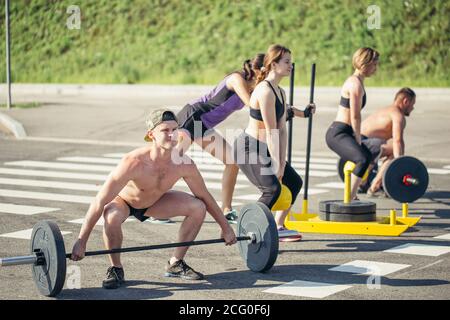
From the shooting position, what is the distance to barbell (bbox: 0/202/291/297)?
7379 mm

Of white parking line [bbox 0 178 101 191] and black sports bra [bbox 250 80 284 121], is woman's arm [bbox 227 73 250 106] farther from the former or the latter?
white parking line [bbox 0 178 101 191]

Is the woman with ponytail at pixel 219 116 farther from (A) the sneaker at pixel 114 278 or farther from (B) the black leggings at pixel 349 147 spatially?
(A) the sneaker at pixel 114 278

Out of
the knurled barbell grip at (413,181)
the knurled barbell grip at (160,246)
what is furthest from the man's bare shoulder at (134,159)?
the knurled barbell grip at (413,181)

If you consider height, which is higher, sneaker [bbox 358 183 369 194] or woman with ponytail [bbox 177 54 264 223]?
woman with ponytail [bbox 177 54 264 223]

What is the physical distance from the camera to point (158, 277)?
27.2 ft

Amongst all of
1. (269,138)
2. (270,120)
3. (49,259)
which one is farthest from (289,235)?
(49,259)

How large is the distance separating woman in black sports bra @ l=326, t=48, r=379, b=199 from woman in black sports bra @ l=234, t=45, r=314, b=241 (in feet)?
4.92

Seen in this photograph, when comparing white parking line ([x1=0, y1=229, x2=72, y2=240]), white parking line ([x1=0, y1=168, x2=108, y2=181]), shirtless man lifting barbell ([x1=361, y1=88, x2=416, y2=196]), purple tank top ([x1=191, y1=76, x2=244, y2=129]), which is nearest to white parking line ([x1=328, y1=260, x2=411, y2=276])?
purple tank top ([x1=191, y1=76, x2=244, y2=129])

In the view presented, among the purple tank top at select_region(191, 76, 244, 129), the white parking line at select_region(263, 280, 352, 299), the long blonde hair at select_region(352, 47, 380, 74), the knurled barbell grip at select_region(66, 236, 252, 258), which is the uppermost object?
the long blonde hair at select_region(352, 47, 380, 74)

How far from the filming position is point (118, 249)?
7789 millimetres

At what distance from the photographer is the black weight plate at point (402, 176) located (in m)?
10.8

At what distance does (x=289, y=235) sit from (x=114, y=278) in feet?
8.17

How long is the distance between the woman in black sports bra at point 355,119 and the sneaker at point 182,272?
3.46 meters

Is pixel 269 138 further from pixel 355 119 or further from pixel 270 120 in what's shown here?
pixel 355 119
